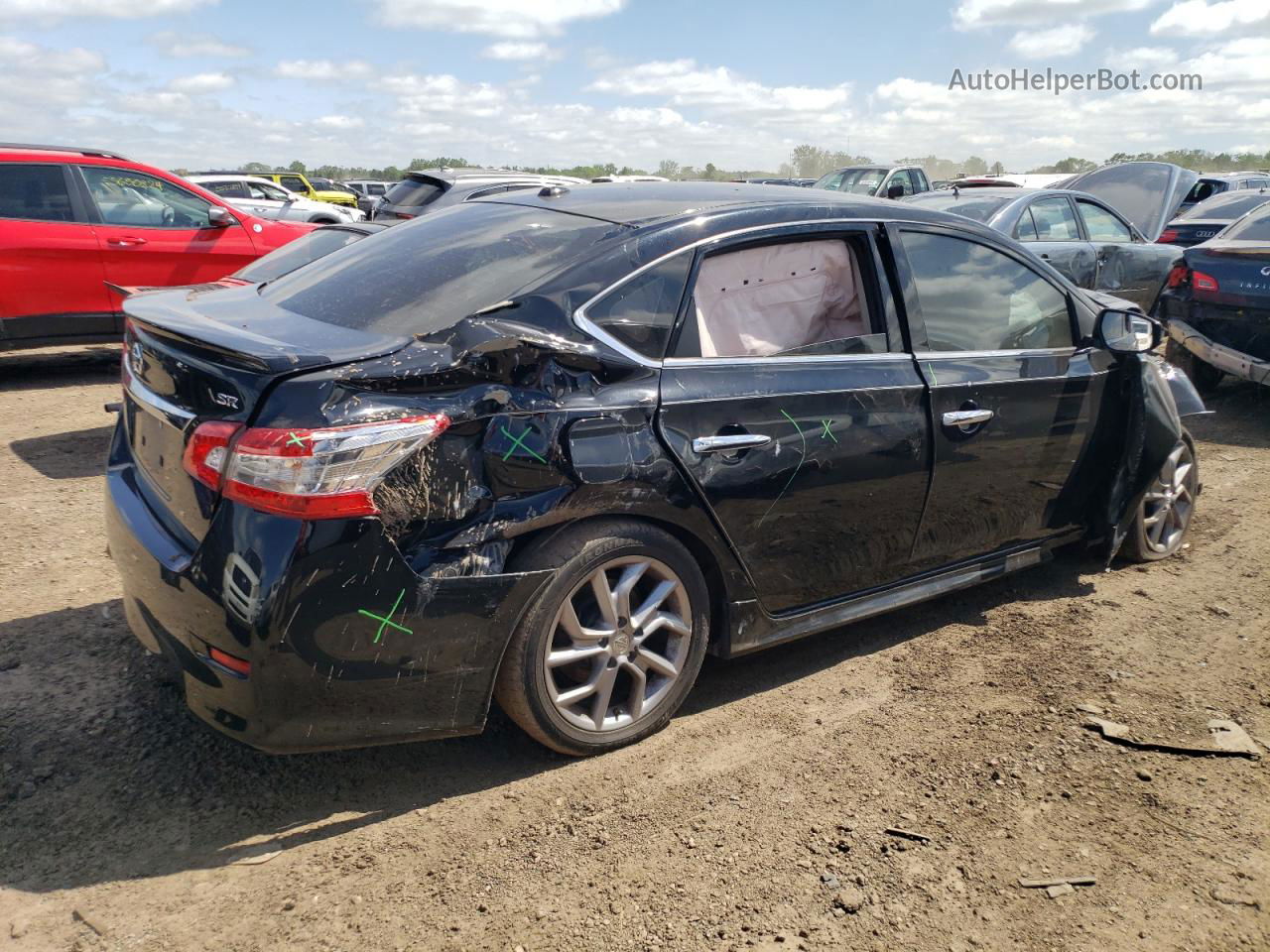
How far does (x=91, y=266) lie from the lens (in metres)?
8.59

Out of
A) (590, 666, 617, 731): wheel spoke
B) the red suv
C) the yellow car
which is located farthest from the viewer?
the yellow car

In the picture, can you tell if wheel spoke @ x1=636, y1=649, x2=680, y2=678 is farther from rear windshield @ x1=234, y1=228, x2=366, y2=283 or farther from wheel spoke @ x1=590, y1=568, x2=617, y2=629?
rear windshield @ x1=234, y1=228, x2=366, y2=283

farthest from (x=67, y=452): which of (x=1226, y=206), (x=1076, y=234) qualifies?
(x=1226, y=206)

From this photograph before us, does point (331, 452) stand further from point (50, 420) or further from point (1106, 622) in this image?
point (50, 420)

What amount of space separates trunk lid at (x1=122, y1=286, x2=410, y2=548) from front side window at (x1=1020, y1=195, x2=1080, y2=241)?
8350 mm

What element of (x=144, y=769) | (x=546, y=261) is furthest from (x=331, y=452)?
(x=144, y=769)

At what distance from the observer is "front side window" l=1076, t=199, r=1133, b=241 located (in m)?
10.4

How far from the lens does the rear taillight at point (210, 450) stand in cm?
264

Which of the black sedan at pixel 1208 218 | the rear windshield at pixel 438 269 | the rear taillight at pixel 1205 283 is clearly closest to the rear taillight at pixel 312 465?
the rear windshield at pixel 438 269

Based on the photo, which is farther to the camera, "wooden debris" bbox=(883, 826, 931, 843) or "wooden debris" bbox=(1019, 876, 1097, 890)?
"wooden debris" bbox=(883, 826, 931, 843)

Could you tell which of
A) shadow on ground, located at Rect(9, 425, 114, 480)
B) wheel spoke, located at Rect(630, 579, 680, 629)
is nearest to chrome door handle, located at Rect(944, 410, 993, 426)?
wheel spoke, located at Rect(630, 579, 680, 629)

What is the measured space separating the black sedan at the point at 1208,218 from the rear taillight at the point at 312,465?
1265cm

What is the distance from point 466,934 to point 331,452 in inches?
47.9

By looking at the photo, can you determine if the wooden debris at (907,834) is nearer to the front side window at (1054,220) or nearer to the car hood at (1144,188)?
the front side window at (1054,220)
